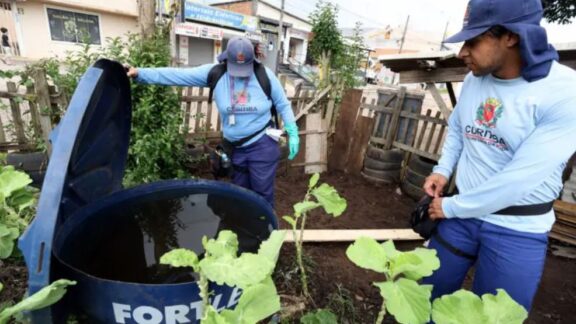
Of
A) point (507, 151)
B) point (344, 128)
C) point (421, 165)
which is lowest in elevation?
point (421, 165)

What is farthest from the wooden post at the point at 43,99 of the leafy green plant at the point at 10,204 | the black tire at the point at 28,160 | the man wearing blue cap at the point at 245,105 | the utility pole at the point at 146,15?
the leafy green plant at the point at 10,204

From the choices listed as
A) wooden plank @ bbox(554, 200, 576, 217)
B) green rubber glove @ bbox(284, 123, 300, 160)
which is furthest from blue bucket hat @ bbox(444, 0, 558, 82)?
wooden plank @ bbox(554, 200, 576, 217)

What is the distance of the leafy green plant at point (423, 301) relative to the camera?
793mm

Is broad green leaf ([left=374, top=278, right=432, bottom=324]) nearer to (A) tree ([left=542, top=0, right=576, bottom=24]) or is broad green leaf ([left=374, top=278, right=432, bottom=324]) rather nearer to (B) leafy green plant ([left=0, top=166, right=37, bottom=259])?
(B) leafy green plant ([left=0, top=166, right=37, bottom=259])

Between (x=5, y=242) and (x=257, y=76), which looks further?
(x=257, y=76)

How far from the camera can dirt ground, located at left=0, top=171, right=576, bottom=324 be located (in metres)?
2.08

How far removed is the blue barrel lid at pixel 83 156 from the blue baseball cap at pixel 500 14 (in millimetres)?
1476

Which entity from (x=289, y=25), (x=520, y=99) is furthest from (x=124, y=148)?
(x=289, y=25)

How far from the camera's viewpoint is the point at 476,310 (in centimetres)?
80

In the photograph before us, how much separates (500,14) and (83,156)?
1.77m

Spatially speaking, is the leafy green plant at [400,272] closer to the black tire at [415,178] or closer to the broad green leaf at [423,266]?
the broad green leaf at [423,266]

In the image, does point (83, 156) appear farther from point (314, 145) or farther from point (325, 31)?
point (325, 31)

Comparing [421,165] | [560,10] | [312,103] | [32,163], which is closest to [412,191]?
[421,165]

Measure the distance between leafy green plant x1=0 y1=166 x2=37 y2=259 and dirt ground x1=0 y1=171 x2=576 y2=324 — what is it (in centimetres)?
65
